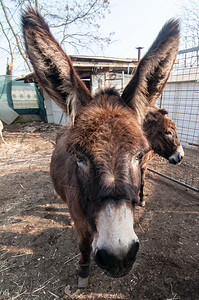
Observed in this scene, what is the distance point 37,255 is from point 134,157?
2.75 meters

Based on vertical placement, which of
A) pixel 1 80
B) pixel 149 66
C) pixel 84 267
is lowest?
pixel 84 267

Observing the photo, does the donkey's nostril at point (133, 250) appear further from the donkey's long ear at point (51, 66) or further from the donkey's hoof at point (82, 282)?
the donkey's hoof at point (82, 282)

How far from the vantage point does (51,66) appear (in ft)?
5.14

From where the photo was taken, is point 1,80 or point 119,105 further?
point 1,80

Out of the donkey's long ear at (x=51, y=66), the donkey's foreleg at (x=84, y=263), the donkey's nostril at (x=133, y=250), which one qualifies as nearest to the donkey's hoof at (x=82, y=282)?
the donkey's foreleg at (x=84, y=263)

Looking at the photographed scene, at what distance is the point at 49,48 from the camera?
1428mm

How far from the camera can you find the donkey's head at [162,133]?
157 inches

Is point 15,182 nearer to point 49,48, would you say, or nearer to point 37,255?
point 37,255

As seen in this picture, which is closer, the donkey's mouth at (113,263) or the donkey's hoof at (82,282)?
the donkey's mouth at (113,263)

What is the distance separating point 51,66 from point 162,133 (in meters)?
3.20

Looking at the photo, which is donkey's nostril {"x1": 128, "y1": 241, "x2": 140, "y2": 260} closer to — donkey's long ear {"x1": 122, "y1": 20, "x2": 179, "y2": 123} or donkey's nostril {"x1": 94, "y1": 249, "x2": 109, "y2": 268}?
donkey's nostril {"x1": 94, "y1": 249, "x2": 109, "y2": 268}

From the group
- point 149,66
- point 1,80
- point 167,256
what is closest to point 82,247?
point 167,256

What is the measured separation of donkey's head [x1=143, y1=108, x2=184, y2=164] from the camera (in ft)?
13.1

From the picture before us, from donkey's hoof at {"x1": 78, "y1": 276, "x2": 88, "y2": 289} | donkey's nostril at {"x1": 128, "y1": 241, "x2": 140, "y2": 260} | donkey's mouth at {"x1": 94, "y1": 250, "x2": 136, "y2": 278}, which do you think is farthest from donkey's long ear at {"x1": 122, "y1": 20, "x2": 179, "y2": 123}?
donkey's hoof at {"x1": 78, "y1": 276, "x2": 88, "y2": 289}
